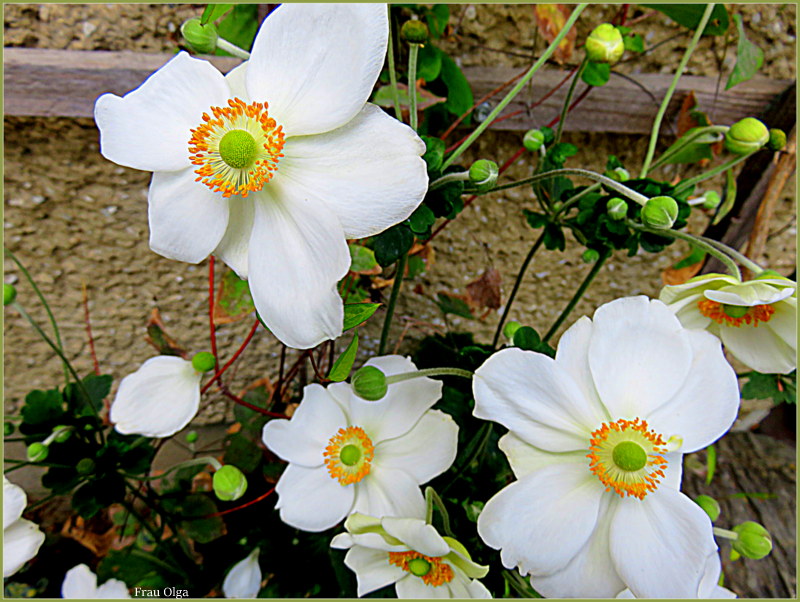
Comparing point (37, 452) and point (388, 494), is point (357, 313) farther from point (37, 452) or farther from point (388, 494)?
point (37, 452)

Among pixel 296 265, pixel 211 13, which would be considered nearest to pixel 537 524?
pixel 296 265

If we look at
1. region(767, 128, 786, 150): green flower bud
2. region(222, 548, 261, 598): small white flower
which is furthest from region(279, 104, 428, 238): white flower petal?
region(222, 548, 261, 598): small white flower

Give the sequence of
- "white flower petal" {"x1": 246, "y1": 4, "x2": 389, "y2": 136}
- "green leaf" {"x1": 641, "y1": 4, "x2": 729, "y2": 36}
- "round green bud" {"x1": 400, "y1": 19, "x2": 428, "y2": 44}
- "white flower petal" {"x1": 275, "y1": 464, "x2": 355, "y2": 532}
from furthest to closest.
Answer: "green leaf" {"x1": 641, "y1": 4, "x2": 729, "y2": 36} < "white flower petal" {"x1": 275, "y1": 464, "x2": 355, "y2": 532} < "round green bud" {"x1": 400, "y1": 19, "x2": 428, "y2": 44} < "white flower petal" {"x1": 246, "y1": 4, "x2": 389, "y2": 136}

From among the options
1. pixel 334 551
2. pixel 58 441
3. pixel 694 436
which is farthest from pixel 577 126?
pixel 58 441

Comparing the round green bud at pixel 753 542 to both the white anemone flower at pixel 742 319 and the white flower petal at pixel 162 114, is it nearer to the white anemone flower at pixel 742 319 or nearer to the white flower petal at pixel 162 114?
the white anemone flower at pixel 742 319

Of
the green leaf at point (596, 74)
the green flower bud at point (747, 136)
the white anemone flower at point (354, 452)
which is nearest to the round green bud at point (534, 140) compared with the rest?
the green leaf at point (596, 74)

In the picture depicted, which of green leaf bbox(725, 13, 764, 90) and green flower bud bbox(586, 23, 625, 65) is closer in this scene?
green flower bud bbox(586, 23, 625, 65)

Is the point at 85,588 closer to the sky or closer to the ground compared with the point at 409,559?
closer to the ground

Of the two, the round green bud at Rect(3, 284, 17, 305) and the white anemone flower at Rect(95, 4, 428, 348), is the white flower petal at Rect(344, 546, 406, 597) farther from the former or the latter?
the round green bud at Rect(3, 284, 17, 305)

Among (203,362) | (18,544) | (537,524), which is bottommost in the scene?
(18,544)
